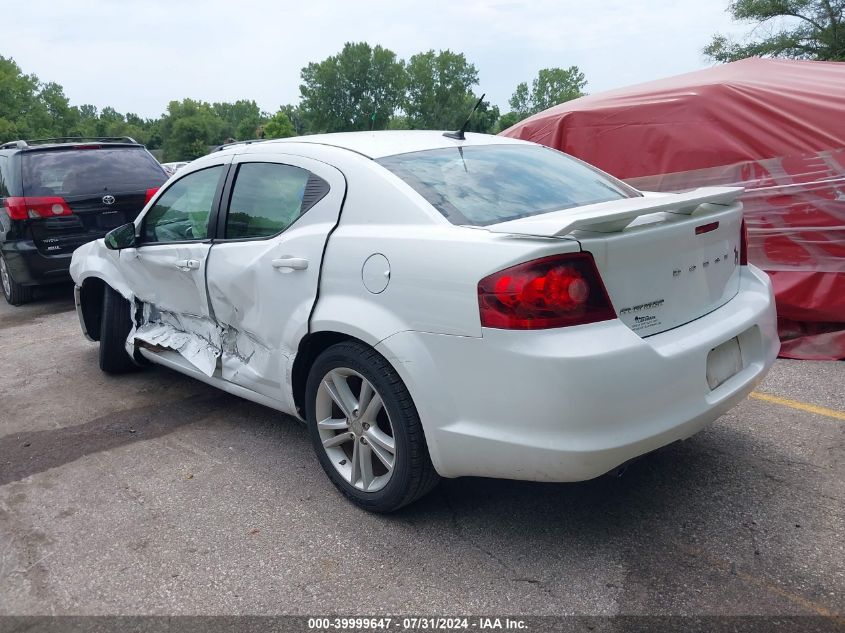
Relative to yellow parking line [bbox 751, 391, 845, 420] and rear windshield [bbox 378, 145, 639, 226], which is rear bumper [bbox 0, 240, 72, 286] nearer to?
rear windshield [bbox 378, 145, 639, 226]

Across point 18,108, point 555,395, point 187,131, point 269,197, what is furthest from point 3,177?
point 187,131

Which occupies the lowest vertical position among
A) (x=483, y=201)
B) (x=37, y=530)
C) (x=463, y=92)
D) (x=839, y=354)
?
(x=839, y=354)

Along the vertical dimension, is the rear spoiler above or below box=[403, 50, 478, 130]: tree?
below

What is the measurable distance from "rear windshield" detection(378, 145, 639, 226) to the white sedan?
12 mm

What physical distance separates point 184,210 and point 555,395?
2.70 meters

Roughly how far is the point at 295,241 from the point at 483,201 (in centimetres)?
87

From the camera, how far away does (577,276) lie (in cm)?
229

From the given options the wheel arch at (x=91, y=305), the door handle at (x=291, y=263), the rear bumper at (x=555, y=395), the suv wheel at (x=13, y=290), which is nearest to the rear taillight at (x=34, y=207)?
the suv wheel at (x=13, y=290)

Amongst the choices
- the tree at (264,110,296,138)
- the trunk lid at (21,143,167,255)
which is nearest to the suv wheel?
the trunk lid at (21,143,167,255)

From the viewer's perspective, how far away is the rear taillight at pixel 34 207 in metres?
6.99

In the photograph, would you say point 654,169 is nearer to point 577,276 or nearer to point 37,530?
point 577,276

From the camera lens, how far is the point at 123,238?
439 centimetres

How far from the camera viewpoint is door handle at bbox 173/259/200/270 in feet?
12.1

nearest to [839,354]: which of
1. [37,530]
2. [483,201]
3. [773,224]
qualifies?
[773,224]
